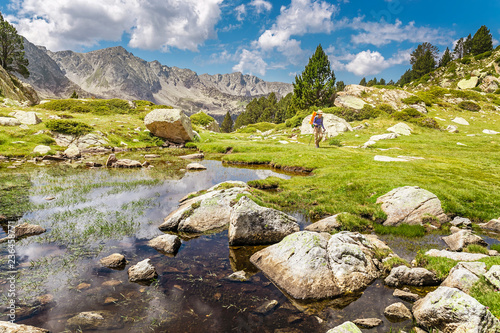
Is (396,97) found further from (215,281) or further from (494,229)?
(215,281)

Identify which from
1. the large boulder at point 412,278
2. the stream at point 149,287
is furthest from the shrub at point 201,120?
the large boulder at point 412,278

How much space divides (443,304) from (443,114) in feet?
240

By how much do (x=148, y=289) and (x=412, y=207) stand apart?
14.1 m

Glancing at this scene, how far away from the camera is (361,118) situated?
6525cm

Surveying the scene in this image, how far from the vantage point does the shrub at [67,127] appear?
120ft

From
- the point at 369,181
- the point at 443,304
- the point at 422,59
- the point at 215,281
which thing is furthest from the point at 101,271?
the point at 422,59

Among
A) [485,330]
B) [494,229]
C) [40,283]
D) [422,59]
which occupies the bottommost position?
[494,229]

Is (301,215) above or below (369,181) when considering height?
below

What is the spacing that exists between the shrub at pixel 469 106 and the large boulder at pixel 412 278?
256 feet

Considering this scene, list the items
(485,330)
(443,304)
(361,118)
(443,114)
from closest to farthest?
(485,330) < (443,304) < (443,114) < (361,118)

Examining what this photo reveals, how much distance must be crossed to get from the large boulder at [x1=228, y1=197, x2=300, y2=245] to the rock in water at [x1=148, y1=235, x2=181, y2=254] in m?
2.46

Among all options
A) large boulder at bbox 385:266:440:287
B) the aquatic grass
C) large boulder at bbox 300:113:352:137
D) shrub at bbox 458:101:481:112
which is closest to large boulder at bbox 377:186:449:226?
the aquatic grass

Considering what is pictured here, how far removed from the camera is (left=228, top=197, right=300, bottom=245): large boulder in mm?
10930

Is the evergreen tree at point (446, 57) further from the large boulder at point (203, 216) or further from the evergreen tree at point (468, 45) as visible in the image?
the large boulder at point (203, 216)
